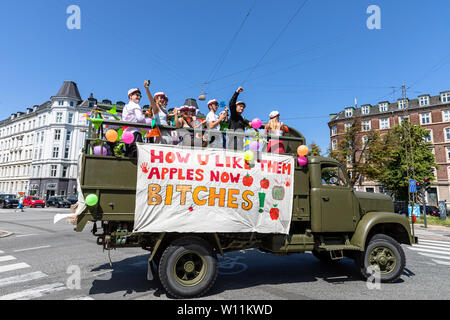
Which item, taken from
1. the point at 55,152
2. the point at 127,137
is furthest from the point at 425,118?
the point at 55,152

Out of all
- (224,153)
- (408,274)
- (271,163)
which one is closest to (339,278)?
(408,274)

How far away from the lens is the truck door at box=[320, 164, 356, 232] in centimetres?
537

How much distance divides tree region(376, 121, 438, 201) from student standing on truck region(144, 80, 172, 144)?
35056 millimetres

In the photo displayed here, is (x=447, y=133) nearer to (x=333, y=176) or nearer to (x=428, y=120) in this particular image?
(x=428, y=120)

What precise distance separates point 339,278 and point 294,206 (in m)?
2.01

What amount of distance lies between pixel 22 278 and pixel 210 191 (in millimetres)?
4373

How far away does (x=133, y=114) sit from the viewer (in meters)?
5.15

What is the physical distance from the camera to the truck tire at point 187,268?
4395 millimetres

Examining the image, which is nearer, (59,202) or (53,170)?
(59,202)

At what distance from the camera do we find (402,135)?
35.8 m

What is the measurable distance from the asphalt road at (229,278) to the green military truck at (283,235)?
442mm

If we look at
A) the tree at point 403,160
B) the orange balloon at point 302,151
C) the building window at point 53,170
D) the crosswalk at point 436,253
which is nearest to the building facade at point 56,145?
the building window at point 53,170

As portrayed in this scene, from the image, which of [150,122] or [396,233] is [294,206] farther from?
[150,122]

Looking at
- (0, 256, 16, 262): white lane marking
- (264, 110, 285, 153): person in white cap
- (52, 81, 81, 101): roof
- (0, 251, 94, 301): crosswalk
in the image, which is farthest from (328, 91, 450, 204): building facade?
(52, 81, 81, 101): roof
